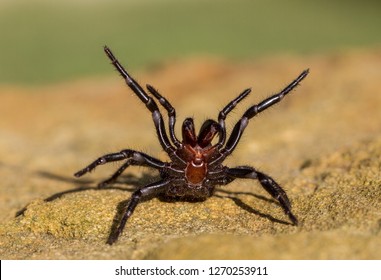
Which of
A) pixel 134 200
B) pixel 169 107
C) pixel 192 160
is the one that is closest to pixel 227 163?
pixel 169 107

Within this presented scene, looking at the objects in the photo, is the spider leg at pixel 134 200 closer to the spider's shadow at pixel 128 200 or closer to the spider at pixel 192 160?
the spider at pixel 192 160

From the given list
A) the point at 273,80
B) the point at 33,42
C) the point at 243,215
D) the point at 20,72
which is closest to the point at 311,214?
the point at 243,215

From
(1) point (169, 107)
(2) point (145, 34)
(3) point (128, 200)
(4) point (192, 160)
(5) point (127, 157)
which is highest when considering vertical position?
(2) point (145, 34)

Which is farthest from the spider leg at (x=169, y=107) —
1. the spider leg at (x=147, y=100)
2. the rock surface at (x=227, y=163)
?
the rock surface at (x=227, y=163)

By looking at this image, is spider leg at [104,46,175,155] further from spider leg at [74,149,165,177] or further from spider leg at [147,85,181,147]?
spider leg at [74,149,165,177]

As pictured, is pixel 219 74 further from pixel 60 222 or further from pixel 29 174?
pixel 60 222

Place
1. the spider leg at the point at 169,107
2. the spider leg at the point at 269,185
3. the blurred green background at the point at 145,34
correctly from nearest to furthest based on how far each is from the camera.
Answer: the spider leg at the point at 269,185, the spider leg at the point at 169,107, the blurred green background at the point at 145,34

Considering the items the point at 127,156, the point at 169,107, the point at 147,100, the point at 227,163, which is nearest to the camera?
the point at 127,156

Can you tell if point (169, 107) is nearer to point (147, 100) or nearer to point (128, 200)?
point (147, 100)
